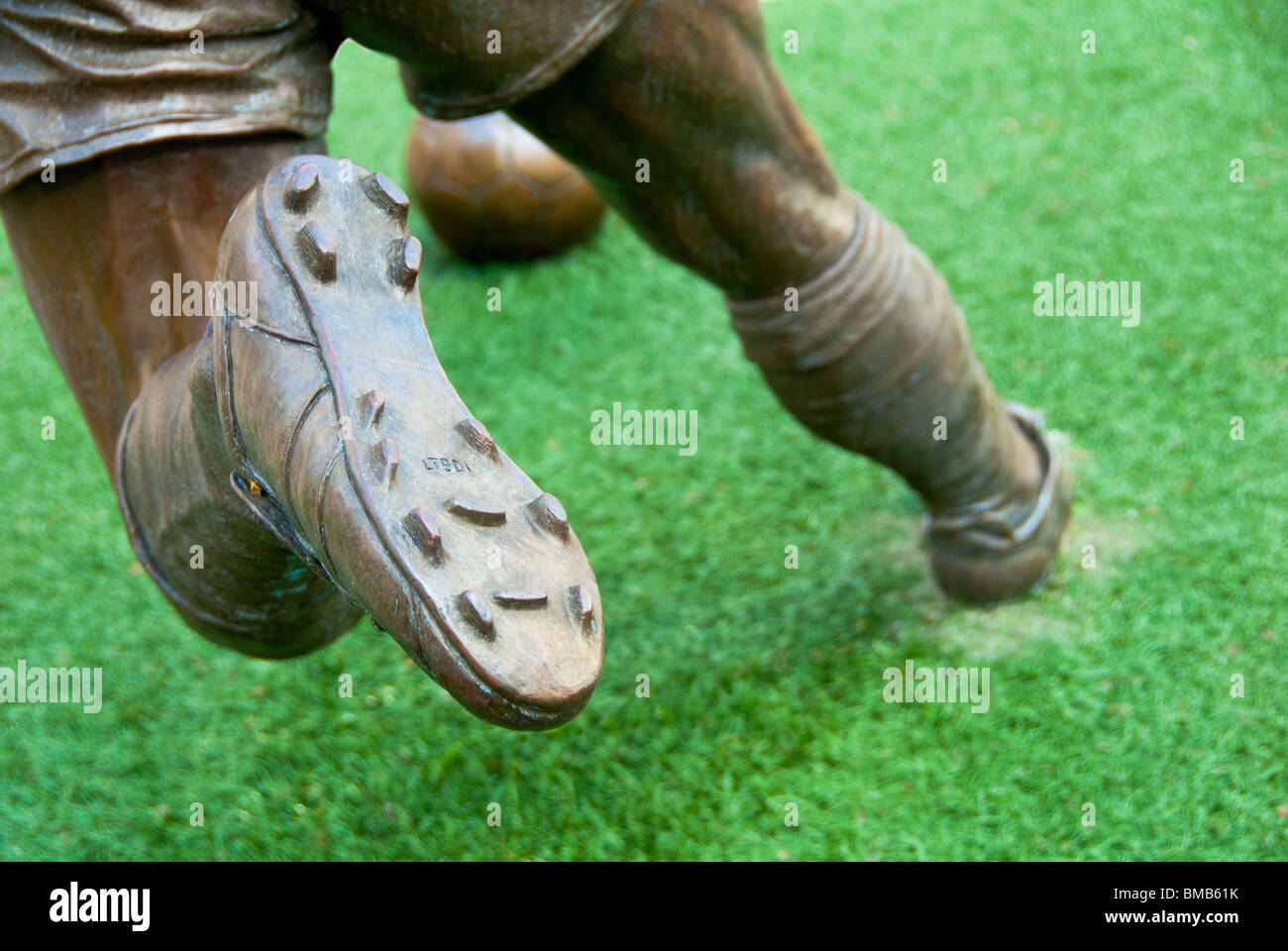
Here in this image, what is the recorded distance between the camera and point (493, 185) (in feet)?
11.8

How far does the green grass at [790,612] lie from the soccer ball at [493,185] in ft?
0.49

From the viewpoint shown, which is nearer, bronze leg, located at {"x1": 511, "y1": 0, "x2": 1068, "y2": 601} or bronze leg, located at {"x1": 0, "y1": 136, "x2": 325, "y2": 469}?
bronze leg, located at {"x1": 0, "y1": 136, "x2": 325, "y2": 469}

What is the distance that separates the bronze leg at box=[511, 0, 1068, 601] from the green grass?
9.4 inches

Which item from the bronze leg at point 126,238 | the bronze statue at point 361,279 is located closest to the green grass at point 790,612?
the bronze statue at point 361,279

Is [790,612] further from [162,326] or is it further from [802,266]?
[162,326]

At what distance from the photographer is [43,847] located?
214cm

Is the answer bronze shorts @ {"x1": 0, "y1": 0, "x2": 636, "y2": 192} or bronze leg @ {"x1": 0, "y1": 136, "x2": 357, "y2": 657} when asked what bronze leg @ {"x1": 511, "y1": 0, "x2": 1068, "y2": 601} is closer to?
bronze shorts @ {"x1": 0, "y1": 0, "x2": 636, "y2": 192}

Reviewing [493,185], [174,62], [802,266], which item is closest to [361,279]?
[174,62]

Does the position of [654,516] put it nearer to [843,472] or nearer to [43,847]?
[843,472]

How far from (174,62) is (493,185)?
7.22 ft

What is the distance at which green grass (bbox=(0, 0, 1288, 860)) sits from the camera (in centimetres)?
215

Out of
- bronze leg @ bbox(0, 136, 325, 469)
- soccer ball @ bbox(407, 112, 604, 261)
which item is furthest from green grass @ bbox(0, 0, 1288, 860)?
bronze leg @ bbox(0, 136, 325, 469)

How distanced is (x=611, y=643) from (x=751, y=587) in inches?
12.4

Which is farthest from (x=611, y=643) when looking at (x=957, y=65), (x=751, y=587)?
(x=957, y=65)
